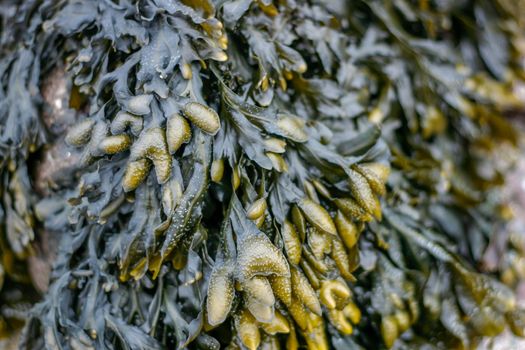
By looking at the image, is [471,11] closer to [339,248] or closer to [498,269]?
[498,269]

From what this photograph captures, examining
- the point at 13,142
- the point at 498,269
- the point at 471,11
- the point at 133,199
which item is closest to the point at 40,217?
the point at 13,142

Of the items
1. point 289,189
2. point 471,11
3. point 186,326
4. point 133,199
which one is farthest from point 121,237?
point 471,11

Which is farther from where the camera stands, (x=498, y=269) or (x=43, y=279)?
(x=498, y=269)

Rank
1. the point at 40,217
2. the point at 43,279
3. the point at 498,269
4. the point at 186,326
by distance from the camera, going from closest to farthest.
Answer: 1. the point at 186,326
2. the point at 40,217
3. the point at 43,279
4. the point at 498,269

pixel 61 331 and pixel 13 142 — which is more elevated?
pixel 13 142

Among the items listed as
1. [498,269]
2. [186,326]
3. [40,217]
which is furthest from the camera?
[498,269]

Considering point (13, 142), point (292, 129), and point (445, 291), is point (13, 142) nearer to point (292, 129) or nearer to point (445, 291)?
point (292, 129)

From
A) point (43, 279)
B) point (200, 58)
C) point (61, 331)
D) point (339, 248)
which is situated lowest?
point (43, 279)
